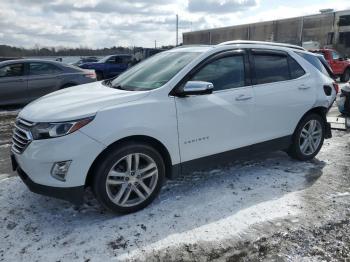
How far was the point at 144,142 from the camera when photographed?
3.66m

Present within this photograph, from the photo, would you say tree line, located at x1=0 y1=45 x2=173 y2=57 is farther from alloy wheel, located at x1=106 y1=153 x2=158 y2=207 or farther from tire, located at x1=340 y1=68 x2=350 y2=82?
alloy wheel, located at x1=106 y1=153 x2=158 y2=207

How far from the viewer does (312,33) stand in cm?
6106

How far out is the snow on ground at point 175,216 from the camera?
3125 mm

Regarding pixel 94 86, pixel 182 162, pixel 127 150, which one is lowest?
pixel 182 162

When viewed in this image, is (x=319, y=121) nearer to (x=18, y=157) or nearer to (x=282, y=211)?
(x=282, y=211)

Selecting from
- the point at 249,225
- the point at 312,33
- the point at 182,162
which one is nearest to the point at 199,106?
the point at 182,162

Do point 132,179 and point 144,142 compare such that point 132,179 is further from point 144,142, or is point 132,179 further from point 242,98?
point 242,98

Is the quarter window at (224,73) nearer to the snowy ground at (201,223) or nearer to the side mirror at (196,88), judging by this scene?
the side mirror at (196,88)

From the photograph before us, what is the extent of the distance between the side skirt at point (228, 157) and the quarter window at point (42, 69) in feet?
23.5

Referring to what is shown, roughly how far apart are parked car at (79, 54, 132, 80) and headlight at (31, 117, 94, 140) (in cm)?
1672

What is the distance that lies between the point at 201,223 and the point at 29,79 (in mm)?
7994

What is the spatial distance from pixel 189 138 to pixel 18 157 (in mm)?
1781

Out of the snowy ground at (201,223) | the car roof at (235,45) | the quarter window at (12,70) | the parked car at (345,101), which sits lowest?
the snowy ground at (201,223)

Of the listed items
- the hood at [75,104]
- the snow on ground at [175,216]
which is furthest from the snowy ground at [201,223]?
the hood at [75,104]
